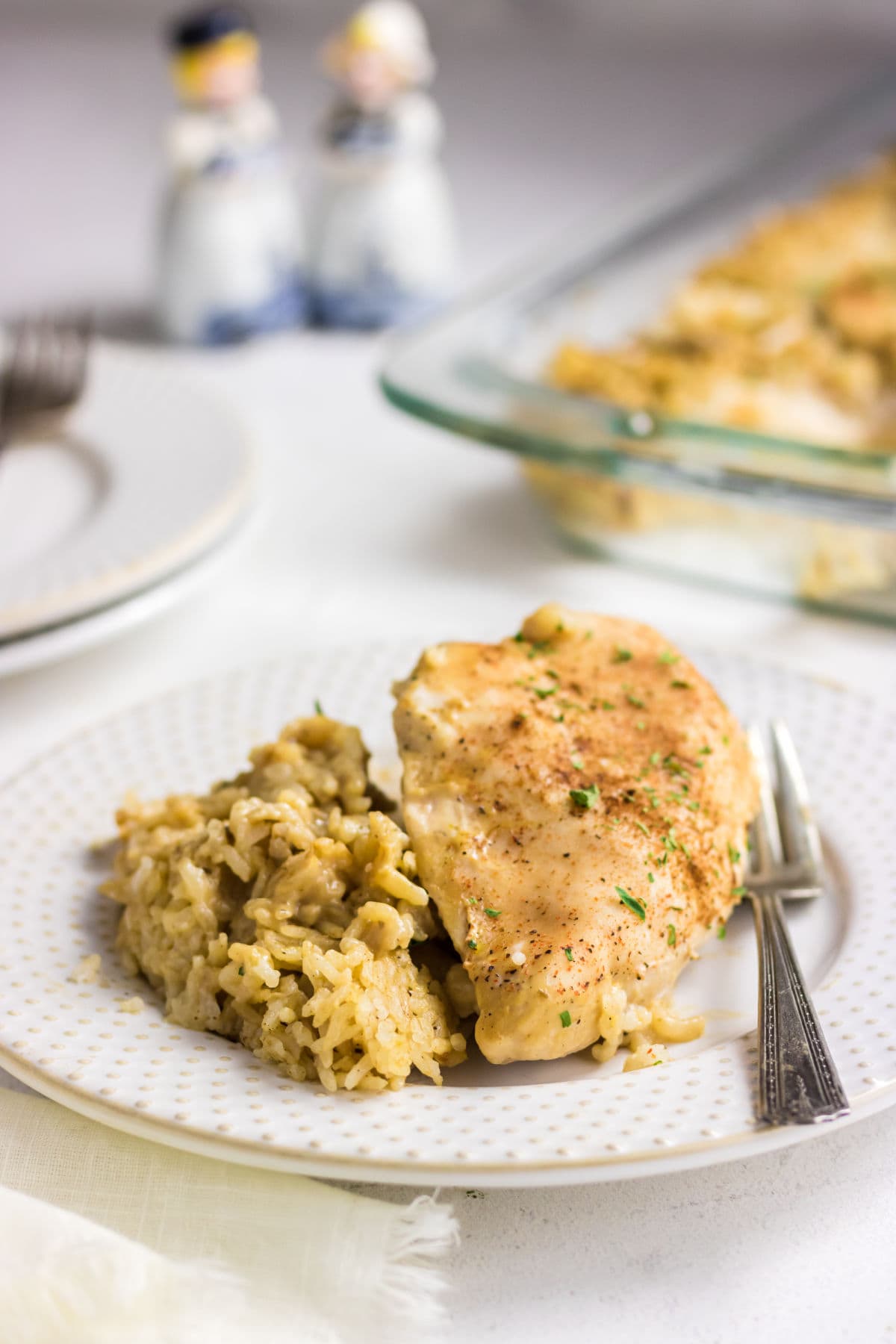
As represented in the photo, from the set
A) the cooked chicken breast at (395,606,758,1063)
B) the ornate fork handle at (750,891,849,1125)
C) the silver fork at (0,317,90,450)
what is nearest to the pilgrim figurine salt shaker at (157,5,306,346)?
the silver fork at (0,317,90,450)

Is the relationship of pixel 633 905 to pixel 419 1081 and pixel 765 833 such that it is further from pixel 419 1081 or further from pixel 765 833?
pixel 765 833

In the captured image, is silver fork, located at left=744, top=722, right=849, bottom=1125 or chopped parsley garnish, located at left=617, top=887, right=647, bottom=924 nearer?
silver fork, located at left=744, top=722, right=849, bottom=1125

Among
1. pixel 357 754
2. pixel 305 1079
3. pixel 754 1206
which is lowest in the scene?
pixel 754 1206

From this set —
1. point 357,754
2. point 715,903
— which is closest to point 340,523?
point 357,754

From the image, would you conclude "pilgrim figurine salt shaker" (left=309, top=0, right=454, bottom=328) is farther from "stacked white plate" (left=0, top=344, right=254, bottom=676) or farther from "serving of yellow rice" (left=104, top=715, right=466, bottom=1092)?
"serving of yellow rice" (left=104, top=715, right=466, bottom=1092)

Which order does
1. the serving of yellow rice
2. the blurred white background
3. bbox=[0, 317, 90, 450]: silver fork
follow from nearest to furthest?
1. the serving of yellow rice
2. bbox=[0, 317, 90, 450]: silver fork
3. the blurred white background

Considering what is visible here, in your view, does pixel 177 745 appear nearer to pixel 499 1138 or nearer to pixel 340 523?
pixel 499 1138

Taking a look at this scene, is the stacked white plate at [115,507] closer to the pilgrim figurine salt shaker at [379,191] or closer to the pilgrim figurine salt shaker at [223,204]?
the pilgrim figurine salt shaker at [223,204]
